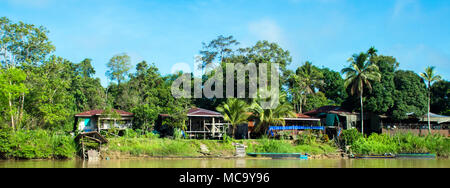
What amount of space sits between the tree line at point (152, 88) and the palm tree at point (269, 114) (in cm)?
11

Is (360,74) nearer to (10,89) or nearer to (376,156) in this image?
(376,156)

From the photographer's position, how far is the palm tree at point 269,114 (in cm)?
2836

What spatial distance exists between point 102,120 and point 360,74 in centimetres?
2022

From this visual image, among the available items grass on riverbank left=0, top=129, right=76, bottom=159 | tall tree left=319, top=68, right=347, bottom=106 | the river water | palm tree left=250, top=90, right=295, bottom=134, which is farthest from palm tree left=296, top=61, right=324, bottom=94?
grass on riverbank left=0, top=129, right=76, bottom=159

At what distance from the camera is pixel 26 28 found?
28.7 metres

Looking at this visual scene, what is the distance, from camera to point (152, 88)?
1430 inches

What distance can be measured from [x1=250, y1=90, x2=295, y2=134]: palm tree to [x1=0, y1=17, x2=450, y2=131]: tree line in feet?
0.35

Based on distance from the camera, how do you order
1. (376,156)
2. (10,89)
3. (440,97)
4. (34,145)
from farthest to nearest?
1. (440,97)
2. (376,156)
3. (10,89)
4. (34,145)

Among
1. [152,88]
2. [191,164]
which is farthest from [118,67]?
[191,164]

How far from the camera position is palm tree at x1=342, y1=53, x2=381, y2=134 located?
3200 centimetres

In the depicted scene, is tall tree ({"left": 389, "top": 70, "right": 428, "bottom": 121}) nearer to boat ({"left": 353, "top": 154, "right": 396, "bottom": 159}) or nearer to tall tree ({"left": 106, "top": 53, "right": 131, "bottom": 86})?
boat ({"left": 353, "top": 154, "right": 396, "bottom": 159})

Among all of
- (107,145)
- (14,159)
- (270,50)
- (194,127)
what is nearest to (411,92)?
(270,50)

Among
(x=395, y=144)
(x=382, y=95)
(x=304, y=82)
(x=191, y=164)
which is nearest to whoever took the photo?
(x=191, y=164)
